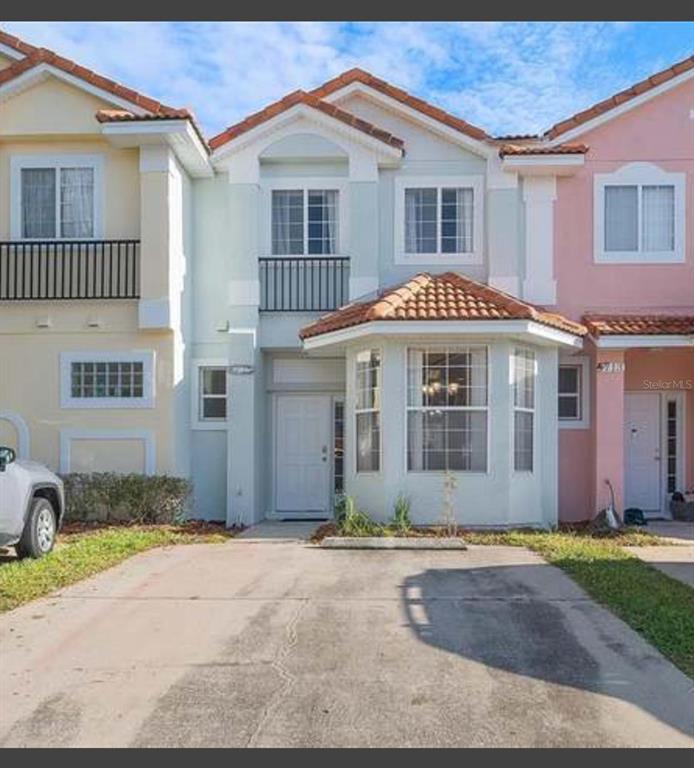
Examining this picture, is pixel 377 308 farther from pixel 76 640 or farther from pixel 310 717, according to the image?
pixel 310 717

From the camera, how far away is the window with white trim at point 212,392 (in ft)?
51.3

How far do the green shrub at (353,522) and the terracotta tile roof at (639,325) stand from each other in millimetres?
4858

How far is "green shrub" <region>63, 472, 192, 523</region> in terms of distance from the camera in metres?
14.0

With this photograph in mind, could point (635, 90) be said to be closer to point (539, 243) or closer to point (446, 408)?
point (539, 243)

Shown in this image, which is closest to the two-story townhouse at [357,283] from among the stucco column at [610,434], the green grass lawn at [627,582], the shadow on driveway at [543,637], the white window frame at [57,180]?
the stucco column at [610,434]

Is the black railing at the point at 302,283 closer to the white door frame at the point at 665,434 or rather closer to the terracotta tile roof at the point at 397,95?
the terracotta tile roof at the point at 397,95

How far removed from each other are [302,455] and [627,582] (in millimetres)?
7749

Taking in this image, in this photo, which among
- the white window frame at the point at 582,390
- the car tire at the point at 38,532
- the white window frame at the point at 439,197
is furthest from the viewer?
the white window frame at the point at 439,197

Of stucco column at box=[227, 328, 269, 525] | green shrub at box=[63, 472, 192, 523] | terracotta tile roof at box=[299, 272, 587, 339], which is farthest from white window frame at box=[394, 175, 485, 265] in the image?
green shrub at box=[63, 472, 192, 523]

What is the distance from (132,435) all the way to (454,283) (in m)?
5.92

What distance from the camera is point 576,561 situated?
34.2 feet

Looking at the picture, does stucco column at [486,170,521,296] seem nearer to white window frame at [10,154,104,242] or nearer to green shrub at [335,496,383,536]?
green shrub at [335,496,383,536]

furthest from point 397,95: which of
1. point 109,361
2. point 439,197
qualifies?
point 109,361

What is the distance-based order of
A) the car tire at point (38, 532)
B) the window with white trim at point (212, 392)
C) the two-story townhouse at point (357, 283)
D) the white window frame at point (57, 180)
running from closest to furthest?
the car tire at point (38, 532)
the two-story townhouse at point (357, 283)
the white window frame at point (57, 180)
the window with white trim at point (212, 392)
